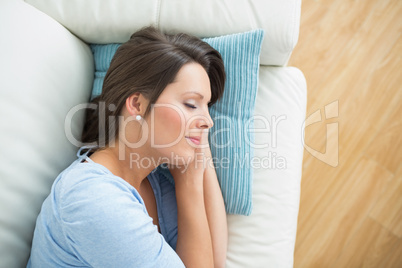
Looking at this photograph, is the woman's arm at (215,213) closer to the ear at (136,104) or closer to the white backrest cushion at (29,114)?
the ear at (136,104)

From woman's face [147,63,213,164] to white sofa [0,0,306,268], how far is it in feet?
1.14

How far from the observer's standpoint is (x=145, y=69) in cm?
100

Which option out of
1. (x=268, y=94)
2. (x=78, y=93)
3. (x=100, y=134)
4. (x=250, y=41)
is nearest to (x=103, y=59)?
(x=78, y=93)

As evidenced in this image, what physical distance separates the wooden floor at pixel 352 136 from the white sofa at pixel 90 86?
1.78 ft

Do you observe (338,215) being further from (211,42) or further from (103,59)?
(103,59)

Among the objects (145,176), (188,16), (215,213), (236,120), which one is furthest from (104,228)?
(188,16)

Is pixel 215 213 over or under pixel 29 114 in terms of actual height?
under

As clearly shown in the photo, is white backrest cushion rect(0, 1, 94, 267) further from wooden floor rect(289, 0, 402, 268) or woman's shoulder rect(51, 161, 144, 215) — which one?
wooden floor rect(289, 0, 402, 268)

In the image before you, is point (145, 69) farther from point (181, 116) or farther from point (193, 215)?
point (193, 215)

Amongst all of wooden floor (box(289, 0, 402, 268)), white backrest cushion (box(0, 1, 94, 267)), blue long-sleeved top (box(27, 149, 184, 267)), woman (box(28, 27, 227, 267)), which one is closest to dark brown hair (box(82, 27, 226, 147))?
woman (box(28, 27, 227, 267))

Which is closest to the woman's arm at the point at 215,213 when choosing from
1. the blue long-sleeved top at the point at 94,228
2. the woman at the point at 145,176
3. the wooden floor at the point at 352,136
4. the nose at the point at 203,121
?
the woman at the point at 145,176

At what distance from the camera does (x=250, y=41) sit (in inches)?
46.5

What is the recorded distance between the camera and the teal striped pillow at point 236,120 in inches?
47.1

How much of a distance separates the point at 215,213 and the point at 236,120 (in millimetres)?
382
